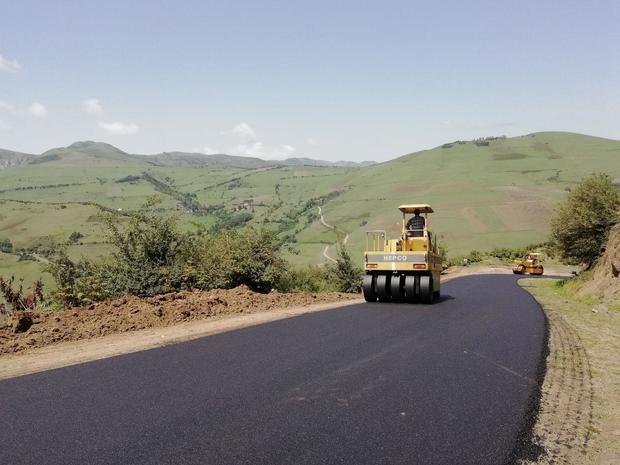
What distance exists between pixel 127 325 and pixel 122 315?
2.35 feet

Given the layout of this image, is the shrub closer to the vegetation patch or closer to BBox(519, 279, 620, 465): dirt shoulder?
BBox(519, 279, 620, 465): dirt shoulder

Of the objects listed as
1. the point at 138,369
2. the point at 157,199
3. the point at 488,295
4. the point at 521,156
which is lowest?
the point at 488,295

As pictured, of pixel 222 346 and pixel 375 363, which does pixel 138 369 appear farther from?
pixel 375 363

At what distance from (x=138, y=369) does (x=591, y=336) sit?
1027 cm

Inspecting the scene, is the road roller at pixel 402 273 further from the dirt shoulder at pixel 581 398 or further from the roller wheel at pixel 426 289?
the dirt shoulder at pixel 581 398

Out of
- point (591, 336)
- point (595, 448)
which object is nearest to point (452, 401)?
point (595, 448)

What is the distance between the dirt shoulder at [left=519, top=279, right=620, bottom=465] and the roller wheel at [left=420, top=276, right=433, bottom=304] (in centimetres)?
442

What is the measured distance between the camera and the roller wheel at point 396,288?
697 inches

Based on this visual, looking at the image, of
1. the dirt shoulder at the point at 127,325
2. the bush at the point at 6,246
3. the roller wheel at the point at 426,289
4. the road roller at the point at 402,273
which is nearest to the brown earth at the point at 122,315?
the dirt shoulder at the point at 127,325

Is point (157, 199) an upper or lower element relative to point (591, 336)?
upper

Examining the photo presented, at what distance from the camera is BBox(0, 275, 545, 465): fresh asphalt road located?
4.83 meters

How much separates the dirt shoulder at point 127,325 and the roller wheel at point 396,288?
8.10 feet

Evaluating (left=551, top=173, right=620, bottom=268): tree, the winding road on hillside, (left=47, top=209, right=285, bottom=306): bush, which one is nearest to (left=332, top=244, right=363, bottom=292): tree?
(left=47, top=209, right=285, bottom=306): bush

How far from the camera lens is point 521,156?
155m
